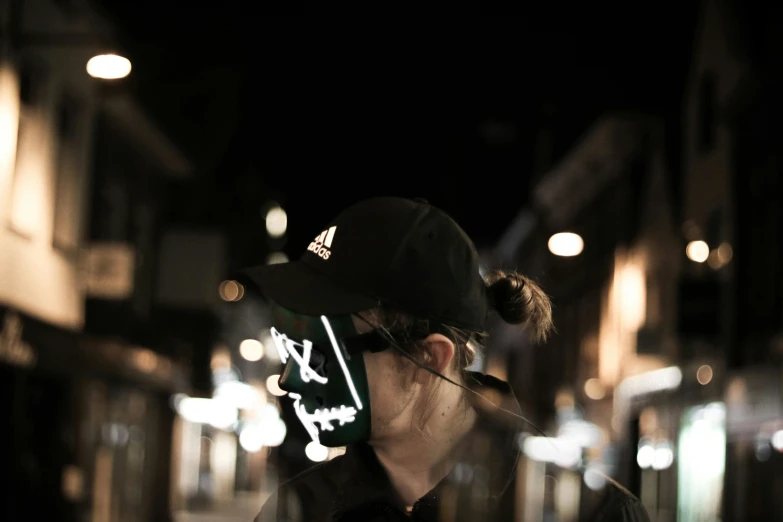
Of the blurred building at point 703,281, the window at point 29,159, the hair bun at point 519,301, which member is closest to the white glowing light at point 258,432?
the blurred building at point 703,281

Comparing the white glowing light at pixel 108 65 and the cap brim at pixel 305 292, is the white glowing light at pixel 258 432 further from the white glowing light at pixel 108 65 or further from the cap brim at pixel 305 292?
the cap brim at pixel 305 292

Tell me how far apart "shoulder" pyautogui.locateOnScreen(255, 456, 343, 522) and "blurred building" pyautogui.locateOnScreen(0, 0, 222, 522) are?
10.7 metres

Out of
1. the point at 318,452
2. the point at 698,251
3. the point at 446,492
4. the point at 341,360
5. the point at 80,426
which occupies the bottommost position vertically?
the point at 446,492

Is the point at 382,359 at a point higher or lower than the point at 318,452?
higher

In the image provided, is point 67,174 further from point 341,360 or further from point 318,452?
point 341,360

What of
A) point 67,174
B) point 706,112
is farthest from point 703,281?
point 67,174

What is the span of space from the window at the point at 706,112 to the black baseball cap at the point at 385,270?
23769 mm

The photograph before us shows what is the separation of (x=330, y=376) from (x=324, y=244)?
23cm

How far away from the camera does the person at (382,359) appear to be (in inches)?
79.6

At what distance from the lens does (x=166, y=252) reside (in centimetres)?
2484

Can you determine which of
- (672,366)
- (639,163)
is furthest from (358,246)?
(639,163)

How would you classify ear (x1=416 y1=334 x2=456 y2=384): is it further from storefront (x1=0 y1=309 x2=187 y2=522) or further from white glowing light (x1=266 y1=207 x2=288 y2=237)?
white glowing light (x1=266 y1=207 x2=288 y2=237)

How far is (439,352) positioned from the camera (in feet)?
6.86

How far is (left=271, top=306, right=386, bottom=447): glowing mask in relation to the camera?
2.07 metres
